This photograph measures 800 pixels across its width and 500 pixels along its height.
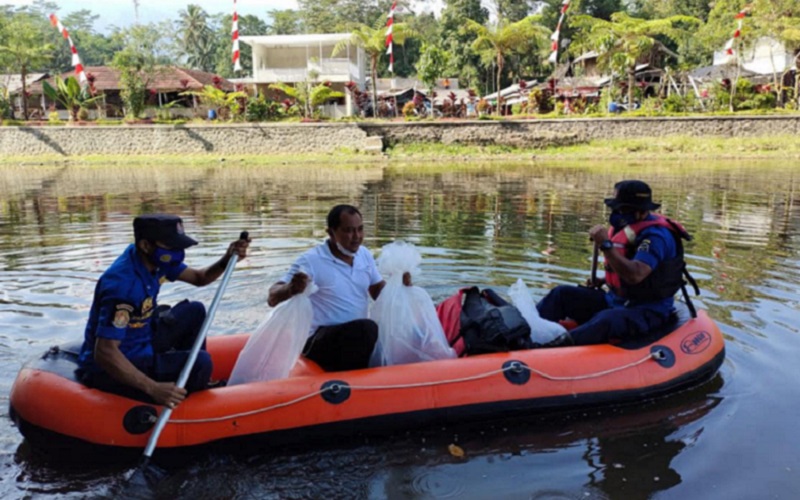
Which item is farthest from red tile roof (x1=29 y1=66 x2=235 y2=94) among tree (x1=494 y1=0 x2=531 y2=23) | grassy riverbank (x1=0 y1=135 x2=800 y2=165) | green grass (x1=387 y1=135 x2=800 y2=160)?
tree (x1=494 y1=0 x2=531 y2=23)

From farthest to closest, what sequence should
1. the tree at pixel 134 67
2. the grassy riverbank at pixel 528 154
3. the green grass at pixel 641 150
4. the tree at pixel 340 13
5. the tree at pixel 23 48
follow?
the tree at pixel 340 13
the tree at pixel 23 48
the tree at pixel 134 67
the grassy riverbank at pixel 528 154
the green grass at pixel 641 150

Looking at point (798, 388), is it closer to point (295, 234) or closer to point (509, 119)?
point (295, 234)

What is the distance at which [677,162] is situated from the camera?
23625mm

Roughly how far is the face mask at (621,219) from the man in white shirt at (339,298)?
162 centimetres

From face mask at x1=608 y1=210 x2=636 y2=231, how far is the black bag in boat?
0.97 meters

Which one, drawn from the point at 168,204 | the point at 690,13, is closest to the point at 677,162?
the point at 168,204

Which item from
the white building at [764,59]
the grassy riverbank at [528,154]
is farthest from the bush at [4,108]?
the white building at [764,59]

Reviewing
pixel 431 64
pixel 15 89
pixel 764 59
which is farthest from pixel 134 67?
pixel 764 59

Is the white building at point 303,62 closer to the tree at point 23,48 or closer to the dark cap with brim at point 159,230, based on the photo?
the tree at point 23,48

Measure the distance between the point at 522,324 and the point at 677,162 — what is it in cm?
2104

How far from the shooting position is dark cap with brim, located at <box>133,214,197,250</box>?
12.1 ft

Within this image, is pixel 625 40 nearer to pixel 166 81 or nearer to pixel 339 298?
pixel 166 81

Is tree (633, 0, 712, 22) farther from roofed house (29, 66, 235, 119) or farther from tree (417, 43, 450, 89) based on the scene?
roofed house (29, 66, 235, 119)

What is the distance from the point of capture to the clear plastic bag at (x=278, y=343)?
4320 millimetres
